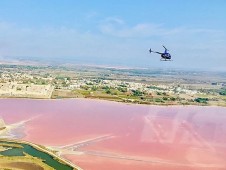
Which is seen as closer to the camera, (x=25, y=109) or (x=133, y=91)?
(x=25, y=109)

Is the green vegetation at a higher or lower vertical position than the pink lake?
higher

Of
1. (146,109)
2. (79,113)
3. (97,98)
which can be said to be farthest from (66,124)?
(97,98)

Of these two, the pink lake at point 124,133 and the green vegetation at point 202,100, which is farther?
the green vegetation at point 202,100

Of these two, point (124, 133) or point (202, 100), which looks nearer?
point (124, 133)

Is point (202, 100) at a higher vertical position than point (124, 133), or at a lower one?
higher

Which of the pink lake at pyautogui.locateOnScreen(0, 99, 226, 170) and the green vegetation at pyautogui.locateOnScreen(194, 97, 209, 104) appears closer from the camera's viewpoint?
the pink lake at pyautogui.locateOnScreen(0, 99, 226, 170)

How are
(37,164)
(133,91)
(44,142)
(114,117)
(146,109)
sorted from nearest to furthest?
(37,164)
(44,142)
(114,117)
(146,109)
(133,91)

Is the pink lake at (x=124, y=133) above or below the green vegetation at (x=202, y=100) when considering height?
below

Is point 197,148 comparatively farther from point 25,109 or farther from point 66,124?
point 25,109
